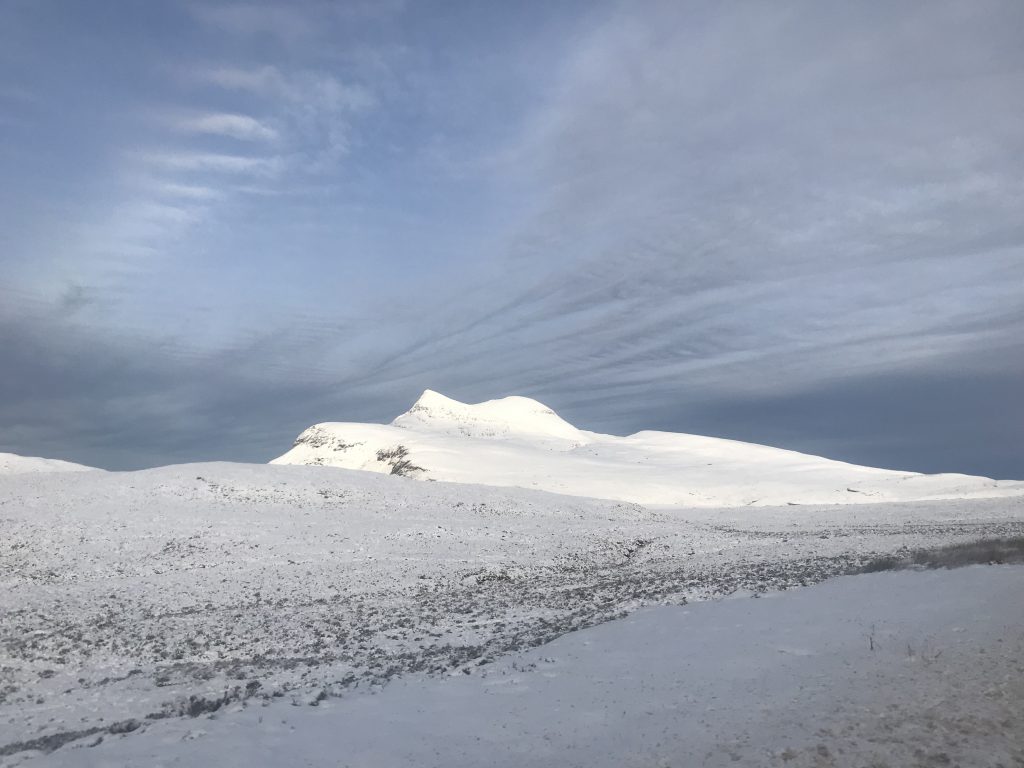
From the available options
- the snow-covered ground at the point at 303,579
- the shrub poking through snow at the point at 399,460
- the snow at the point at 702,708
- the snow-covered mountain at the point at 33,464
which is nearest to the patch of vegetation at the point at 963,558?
the snow-covered ground at the point at 303,579

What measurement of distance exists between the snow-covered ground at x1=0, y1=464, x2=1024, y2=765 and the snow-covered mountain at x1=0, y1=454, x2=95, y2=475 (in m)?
70.2

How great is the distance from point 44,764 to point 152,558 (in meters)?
25.8

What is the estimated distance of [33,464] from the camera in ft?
373

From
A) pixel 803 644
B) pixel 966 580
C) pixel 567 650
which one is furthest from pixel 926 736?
pixel 966 580

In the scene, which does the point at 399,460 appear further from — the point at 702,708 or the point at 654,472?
the point at 702,708

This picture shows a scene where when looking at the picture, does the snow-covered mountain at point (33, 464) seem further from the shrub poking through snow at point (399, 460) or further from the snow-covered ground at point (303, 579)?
the snow-covered ground at point (303, 579)

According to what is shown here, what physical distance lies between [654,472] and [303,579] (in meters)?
87.1

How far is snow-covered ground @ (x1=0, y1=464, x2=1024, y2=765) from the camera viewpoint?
15.3 metres

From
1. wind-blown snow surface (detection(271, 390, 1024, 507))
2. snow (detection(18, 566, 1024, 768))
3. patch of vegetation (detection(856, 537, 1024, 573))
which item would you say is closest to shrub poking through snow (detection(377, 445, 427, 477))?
wind-blown snow surface (detection(271, 390, 1024, 507))

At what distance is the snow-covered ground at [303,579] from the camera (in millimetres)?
15258

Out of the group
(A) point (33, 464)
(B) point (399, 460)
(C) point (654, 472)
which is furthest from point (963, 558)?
(A) point (33, 464)

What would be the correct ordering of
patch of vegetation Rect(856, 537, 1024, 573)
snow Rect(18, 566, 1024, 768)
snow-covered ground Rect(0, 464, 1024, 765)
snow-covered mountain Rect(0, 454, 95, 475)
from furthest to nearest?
snow-covered mountain Rect(0, 454, 95, 475) → patch of vegetation Rect(856, 537, 1024, 573) → snow-covered ground Rect(0, 464, 1024, 765) → snow Rect(18, 566, 1024, 768)

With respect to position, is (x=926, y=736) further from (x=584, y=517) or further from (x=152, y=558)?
(x=584, y=517)

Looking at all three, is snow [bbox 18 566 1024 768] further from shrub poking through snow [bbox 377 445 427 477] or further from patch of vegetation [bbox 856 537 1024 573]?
shrub poking through snow [bbox 377 445 427 477]
